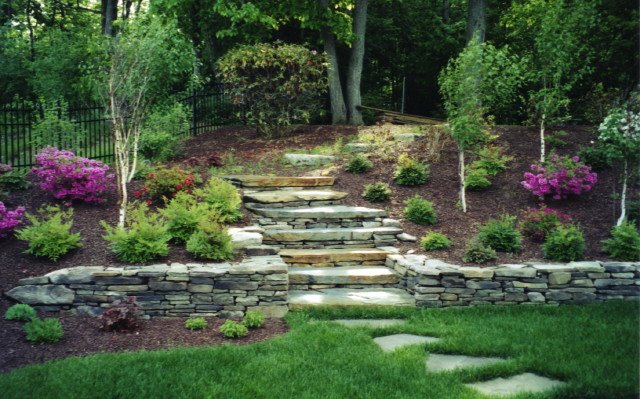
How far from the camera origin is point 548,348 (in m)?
4.93

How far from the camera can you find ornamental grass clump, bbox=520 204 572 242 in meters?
7.45

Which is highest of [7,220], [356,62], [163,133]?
[356,62]

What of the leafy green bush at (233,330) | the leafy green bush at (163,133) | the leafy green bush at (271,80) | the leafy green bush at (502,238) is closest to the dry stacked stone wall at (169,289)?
the leafy green bush at (233,330)

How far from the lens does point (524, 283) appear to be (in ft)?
21.3

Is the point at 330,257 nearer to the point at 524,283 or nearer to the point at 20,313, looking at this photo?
the point at 524,283

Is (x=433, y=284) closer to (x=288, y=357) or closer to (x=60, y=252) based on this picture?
(x=288, y=357)

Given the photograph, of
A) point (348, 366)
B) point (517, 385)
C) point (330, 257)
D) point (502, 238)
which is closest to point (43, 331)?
point (348, 366)

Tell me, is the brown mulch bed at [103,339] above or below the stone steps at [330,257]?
below

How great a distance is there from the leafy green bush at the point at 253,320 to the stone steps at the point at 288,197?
2.88m

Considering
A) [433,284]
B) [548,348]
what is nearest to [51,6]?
[433,284]

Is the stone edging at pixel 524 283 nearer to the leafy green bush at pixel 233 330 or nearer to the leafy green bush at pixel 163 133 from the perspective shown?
the leafy green bush at pixel 233 330

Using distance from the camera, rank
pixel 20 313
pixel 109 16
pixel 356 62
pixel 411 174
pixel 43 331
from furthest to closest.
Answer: pixel 109 16
pixel 356 62
pixel 411 174
pixel 20 313
pixel 43 331

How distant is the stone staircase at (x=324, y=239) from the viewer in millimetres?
6707

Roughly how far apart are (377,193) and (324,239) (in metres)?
1.45
